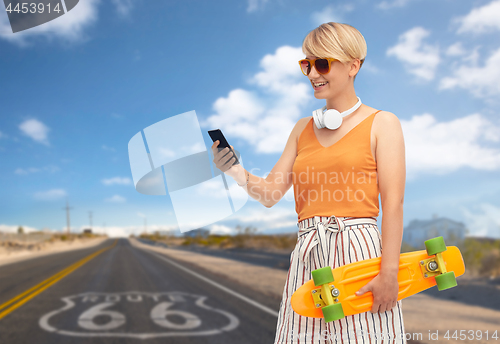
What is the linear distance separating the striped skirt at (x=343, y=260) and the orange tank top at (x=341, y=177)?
1.5 inches

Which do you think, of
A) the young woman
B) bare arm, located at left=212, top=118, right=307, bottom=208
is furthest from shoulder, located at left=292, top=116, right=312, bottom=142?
the young woman

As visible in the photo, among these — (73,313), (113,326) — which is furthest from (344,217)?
(73,313)

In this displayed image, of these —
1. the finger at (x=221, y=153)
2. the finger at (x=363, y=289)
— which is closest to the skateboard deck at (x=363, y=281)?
the finger at (x=363, y=289)

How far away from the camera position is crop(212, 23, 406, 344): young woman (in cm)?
121

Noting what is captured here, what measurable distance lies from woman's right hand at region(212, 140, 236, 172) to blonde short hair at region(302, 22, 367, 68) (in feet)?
1.43

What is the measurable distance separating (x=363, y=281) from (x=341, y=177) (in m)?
0.34

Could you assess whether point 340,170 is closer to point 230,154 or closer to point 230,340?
point 230,154

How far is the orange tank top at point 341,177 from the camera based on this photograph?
1.22 meters

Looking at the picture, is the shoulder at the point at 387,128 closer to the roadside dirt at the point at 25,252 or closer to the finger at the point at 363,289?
the finger at the point at 363,289

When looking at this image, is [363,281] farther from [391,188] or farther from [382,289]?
[391,188]

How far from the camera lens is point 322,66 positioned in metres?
1.24

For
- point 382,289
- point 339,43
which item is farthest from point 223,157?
point 382,289

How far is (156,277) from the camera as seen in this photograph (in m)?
14.1

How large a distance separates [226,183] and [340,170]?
420mm
